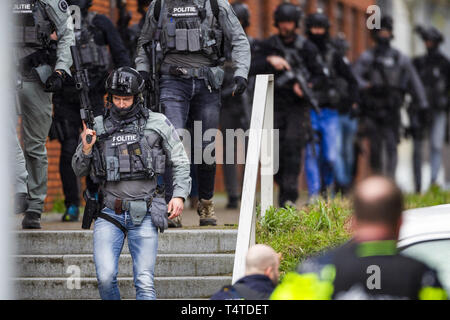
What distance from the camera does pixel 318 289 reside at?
4602 mm

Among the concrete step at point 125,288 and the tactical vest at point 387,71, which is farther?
the tactical vest at point 387,71

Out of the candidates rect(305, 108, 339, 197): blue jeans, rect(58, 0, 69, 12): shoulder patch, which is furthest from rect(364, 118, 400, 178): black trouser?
rect(58, 0, 69, 12): shoulder patch

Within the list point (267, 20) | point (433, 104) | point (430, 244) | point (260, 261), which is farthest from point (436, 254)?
Result: point (267, 20)

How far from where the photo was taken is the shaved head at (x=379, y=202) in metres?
4.26

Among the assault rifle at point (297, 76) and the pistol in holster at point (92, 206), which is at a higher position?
the assault rifle at point (297, 76)

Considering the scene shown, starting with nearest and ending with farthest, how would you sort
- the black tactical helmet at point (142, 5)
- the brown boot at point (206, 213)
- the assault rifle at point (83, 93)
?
the assault rifle at point (83, 93)
the brown boot at point (206, 213)
the black tactical helmet at point (142, 5)

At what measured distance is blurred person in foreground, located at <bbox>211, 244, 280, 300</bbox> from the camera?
516cm

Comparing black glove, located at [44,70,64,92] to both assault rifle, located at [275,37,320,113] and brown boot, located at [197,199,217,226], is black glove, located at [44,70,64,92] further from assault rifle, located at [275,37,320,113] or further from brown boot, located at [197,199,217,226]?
assault rifle, located at [275,37,320,113]

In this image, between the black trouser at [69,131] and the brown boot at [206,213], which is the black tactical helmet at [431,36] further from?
the brown boot at [206,213]

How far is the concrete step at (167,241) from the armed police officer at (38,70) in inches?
16.7

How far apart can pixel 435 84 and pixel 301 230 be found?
7209 millimetres

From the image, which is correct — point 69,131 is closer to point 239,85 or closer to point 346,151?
point 239,85

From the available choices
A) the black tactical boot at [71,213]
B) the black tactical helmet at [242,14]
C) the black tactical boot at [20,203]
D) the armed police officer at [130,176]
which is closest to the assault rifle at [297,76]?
the black tactical helmet at [242,14]

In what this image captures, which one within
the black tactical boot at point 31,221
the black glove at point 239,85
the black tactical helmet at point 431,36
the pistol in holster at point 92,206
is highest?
the black tactical helmet at point 431,36
